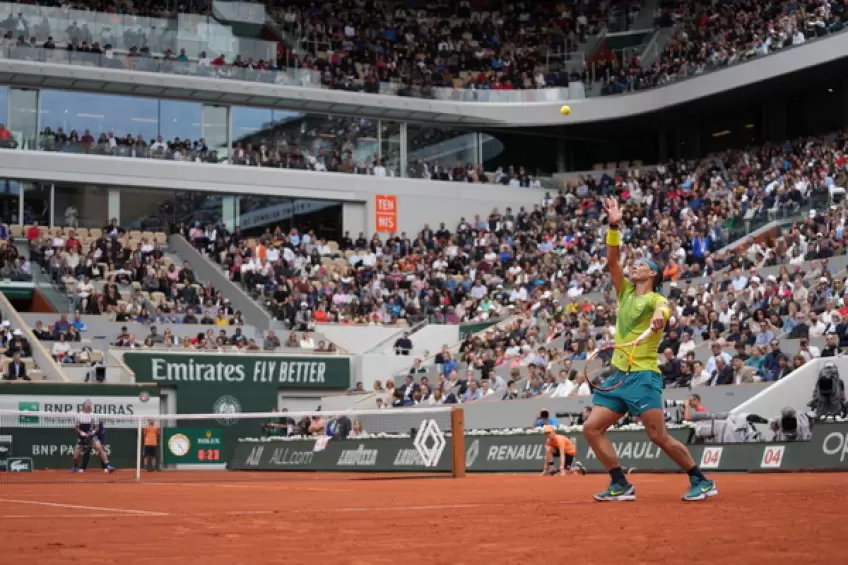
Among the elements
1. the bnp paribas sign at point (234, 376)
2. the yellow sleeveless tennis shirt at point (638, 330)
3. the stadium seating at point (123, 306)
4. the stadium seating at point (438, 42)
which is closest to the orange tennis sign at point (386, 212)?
the stadium seating at point (438, 42)

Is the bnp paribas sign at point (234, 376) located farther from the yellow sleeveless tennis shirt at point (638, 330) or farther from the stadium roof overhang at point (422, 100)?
the yellow sleeveless tennis shirt at point (638, 330)

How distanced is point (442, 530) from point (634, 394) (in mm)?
2949

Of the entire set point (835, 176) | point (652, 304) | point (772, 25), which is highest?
point (772, 25)

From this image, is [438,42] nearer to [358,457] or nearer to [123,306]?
[123,306]

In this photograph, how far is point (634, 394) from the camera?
37.4ft


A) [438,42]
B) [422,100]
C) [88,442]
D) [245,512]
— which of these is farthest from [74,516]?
[438,42]

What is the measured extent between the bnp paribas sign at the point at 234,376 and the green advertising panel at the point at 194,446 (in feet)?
14.0

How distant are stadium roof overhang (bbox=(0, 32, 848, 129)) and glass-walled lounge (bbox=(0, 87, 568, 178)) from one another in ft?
1.49

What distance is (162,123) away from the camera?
4916cm

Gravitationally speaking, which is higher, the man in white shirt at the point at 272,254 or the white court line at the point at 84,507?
the man in white shirt at the point at 272,254

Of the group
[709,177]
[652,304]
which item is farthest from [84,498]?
[709,177]

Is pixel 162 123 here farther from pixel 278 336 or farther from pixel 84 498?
pixel 84 498

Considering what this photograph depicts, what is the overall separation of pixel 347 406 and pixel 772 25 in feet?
69.5

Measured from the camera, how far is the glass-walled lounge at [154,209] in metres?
46.4
